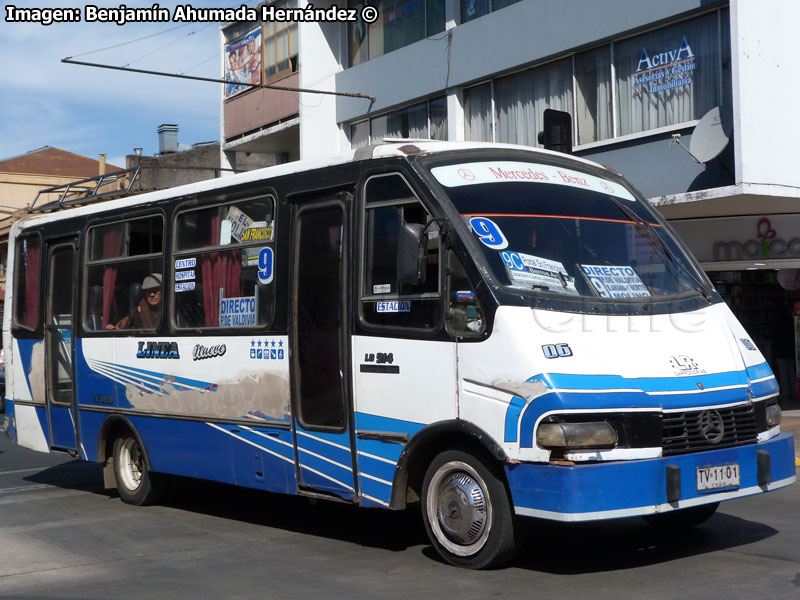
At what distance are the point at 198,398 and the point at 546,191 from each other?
3.69 metres

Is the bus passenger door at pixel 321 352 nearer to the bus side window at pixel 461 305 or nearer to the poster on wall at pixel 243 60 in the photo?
the bus side window at pixel 461 305

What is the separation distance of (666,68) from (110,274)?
10139 mm

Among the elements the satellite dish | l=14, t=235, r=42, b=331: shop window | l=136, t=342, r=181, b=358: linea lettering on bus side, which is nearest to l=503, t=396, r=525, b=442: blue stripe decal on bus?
l=136, t=342, r=181, b=358: linea lettering on bus side

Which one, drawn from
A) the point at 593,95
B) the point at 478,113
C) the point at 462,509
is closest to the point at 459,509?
the point at 462,509

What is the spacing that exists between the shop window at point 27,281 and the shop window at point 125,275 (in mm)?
1193

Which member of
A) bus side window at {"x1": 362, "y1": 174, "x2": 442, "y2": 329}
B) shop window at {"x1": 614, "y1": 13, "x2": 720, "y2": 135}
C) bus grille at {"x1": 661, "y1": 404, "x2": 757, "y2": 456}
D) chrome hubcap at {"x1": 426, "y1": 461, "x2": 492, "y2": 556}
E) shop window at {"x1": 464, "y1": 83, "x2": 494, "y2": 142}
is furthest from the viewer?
shop window at {"x1": 464, "y1": 83, "x2": 494, "y2": 142}

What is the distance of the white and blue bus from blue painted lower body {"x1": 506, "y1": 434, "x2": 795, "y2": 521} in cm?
1

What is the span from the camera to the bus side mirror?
273 inches

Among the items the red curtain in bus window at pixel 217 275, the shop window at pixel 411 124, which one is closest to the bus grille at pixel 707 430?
the red curtain in bus window at pixel 217 275

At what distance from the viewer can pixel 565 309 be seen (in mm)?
6766

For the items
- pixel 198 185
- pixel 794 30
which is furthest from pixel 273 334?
pixel 794 30

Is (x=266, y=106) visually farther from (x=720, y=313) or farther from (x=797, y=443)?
(x=720, y=313)

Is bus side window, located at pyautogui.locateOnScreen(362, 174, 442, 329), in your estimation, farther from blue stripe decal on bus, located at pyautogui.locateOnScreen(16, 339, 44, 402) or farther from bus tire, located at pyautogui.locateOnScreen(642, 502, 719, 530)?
Answer: blue stripe decal on bus, located at pyautogui.locateOnScreen(16, 339, 44, 402)

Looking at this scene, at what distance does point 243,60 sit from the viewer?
29.4 meters
